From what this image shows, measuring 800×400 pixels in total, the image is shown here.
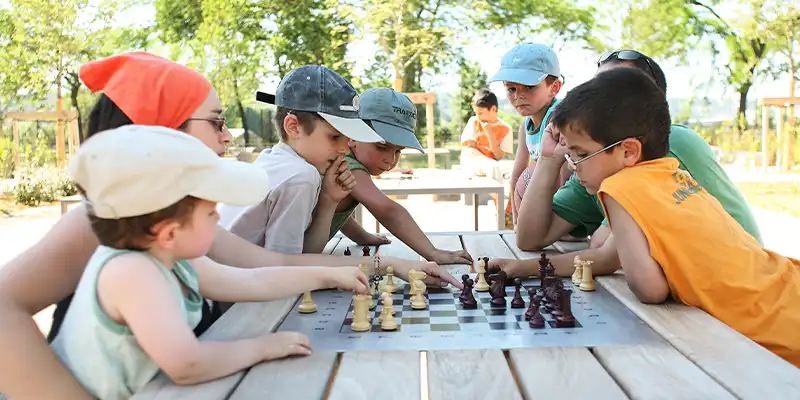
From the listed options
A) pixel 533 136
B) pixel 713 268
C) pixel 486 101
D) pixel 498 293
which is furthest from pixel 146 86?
pixel 486 101

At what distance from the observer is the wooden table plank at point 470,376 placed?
3.91 feet

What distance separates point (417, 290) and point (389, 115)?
1.10 meters

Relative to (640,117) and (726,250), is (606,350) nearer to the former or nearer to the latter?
(726,250)

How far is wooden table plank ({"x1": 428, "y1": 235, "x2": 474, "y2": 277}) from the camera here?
2.39m

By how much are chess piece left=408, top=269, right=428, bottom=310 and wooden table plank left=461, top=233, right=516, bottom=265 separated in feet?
2.16

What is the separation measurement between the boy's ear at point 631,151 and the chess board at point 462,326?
0.38 m

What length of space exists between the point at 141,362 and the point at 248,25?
52.5 feet

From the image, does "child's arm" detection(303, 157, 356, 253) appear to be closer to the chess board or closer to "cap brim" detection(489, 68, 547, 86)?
the chess board

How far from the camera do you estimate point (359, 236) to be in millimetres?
3072

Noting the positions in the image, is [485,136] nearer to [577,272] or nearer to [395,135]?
[395,135]

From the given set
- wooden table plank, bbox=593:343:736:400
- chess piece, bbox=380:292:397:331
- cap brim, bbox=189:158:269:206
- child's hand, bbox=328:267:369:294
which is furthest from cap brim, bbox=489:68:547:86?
cap brim, bbox=189:158:269:206

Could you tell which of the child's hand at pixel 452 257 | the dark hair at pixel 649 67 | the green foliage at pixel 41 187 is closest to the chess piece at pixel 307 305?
the child's hand at pixel 452 257

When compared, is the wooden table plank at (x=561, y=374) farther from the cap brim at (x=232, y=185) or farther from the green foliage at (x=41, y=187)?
the green foliage at (x=41, y=187)

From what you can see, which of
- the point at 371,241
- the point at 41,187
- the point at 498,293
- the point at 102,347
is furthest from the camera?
the point at 41,187
